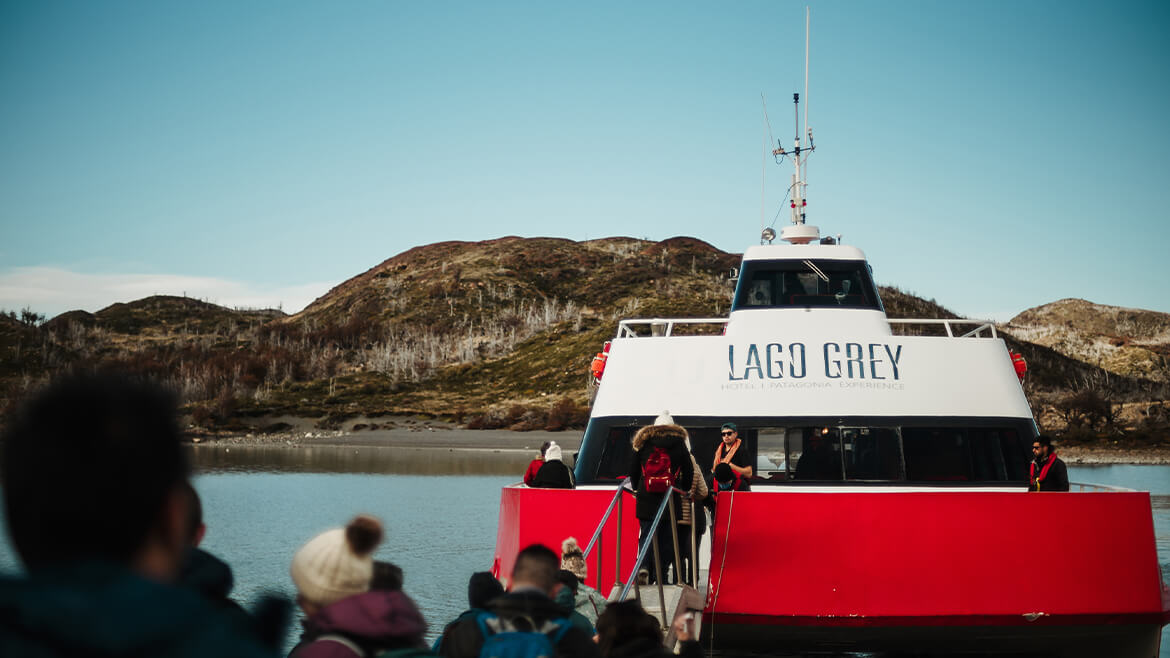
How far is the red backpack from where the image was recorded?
8.77 metres

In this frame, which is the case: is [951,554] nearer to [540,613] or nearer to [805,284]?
[805,284]

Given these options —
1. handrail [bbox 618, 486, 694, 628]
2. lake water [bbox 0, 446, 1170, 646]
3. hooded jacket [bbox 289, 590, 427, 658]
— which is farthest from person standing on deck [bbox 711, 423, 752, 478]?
hooded jacket [bbox 289, 590, 427, 658]

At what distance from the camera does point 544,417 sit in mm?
79312

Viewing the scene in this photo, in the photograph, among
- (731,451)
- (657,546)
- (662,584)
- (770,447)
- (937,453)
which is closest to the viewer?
(662,584)

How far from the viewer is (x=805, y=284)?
13.2m

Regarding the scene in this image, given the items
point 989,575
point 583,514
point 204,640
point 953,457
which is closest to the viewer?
point 204,640

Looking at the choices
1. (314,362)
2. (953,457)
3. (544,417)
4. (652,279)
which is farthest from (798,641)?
(652,279)

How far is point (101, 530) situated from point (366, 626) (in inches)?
55.6

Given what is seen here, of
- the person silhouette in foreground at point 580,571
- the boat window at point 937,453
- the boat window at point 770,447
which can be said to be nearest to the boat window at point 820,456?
the boat window at point 770,447

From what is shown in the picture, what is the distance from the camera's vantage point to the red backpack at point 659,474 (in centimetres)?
877

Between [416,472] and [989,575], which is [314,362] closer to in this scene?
[416,472]

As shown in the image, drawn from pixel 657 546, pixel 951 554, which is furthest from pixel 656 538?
pixel 951 554

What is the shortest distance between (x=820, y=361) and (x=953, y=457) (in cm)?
164

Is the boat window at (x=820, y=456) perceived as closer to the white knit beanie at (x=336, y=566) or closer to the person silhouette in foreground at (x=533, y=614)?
the person silhouette in foreground at (x=533, y=614)
